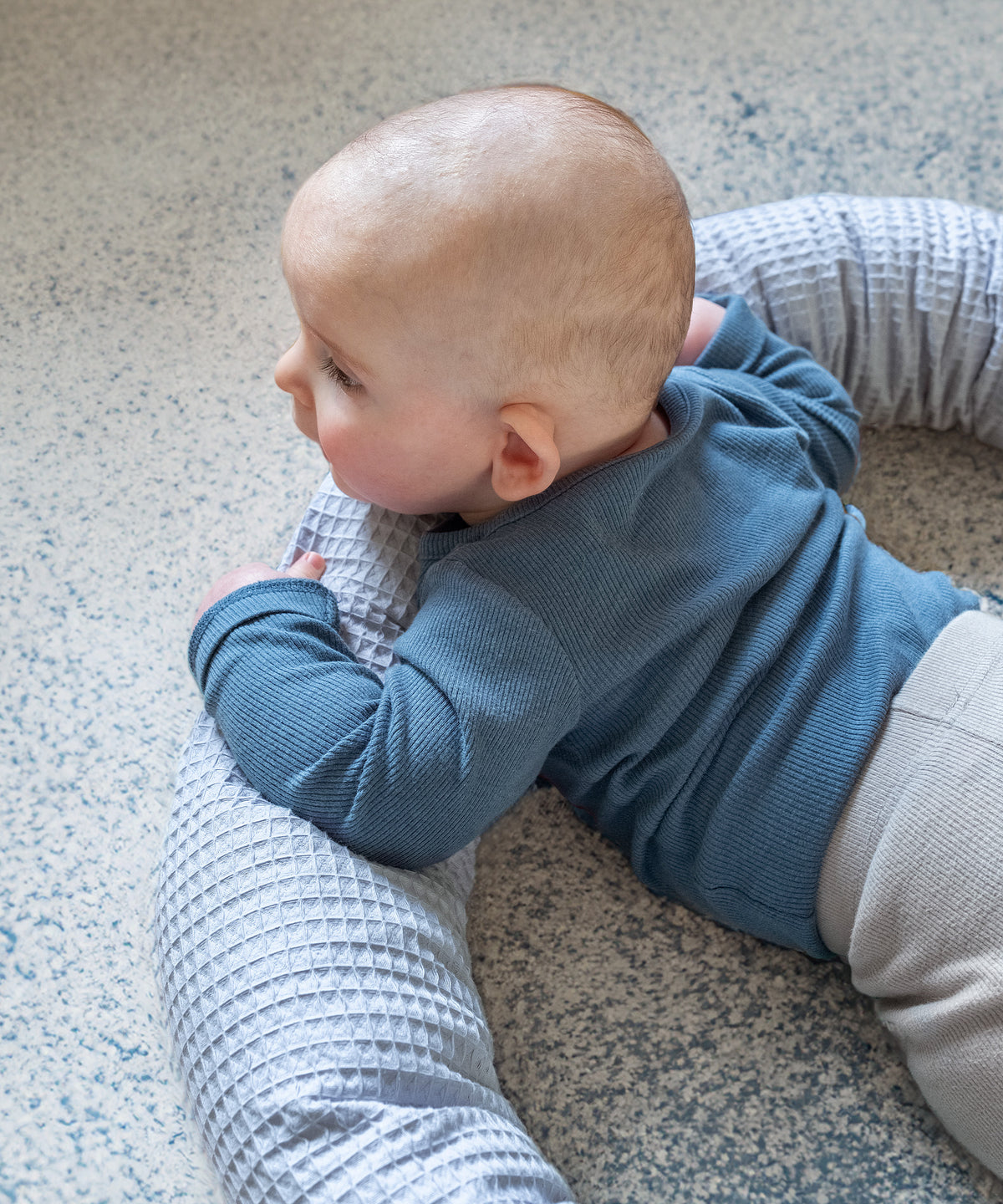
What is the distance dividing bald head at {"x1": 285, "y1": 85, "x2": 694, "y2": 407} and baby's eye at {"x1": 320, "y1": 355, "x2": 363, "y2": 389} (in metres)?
0.07

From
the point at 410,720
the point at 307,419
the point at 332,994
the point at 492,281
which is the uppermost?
the point at 492,281

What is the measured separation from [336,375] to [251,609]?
173mm

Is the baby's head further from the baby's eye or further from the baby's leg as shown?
the baby's leg

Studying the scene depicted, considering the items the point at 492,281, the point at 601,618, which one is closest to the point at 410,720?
the point at 601,618

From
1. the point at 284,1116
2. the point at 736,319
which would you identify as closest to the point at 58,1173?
the point at 284,1116

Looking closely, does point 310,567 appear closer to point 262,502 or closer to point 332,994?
point 262,502

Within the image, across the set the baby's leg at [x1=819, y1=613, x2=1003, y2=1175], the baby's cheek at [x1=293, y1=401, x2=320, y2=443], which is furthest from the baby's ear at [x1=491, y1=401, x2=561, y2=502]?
the baby's leg at [x1=819, y1=613, x2=1003, y2=1175]

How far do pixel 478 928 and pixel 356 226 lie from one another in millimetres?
515

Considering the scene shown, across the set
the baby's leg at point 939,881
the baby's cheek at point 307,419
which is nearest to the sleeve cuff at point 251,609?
the baby's cheek at point 307,419

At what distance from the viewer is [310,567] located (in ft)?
2.84

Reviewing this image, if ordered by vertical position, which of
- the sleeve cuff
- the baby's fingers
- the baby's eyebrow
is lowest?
the baby's fingers

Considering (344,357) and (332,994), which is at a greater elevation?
(344,357)

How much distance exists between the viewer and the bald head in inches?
25.2

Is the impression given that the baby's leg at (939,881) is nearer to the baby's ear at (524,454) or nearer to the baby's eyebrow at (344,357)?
the baby's ear at (524,454)
